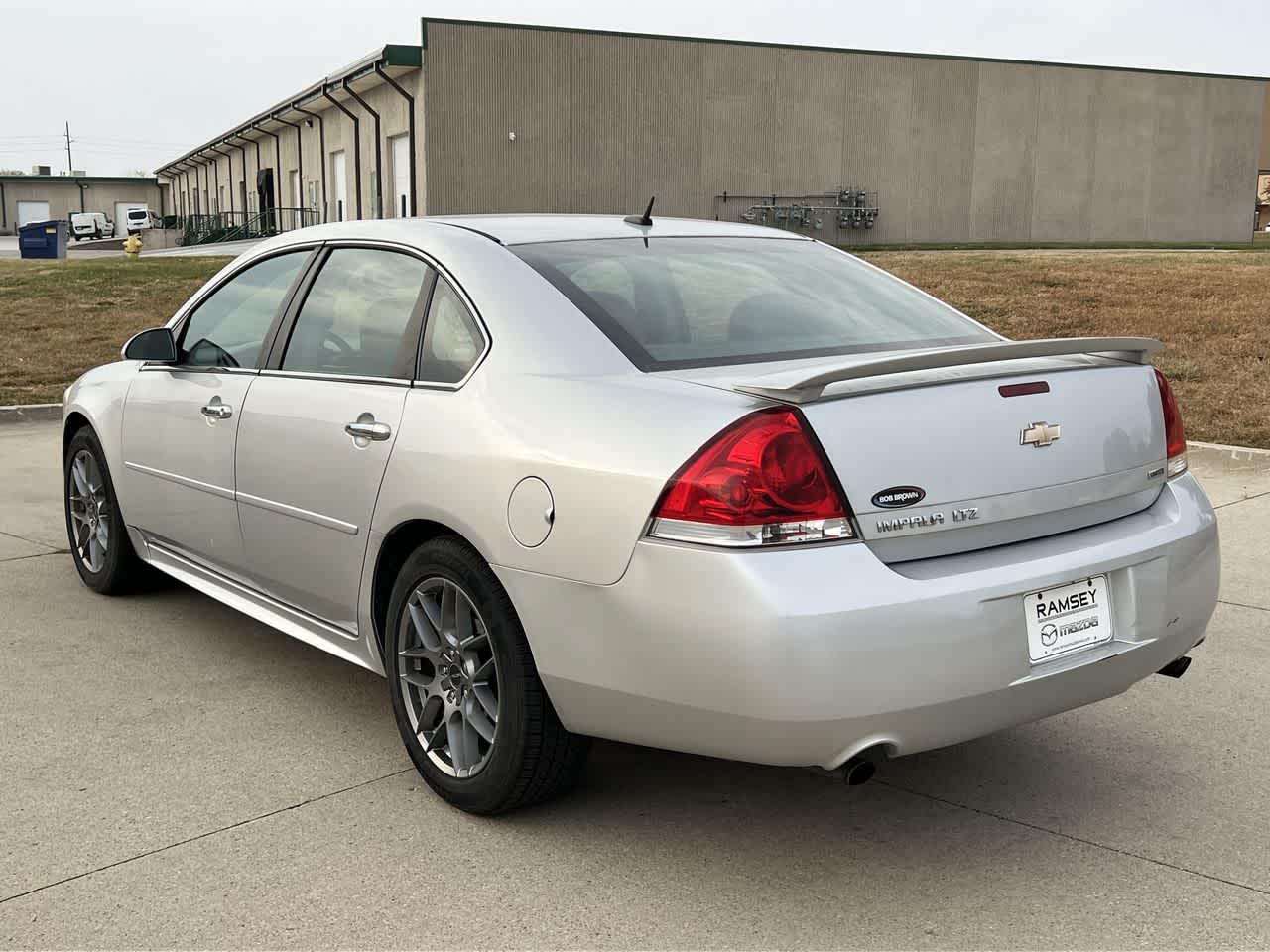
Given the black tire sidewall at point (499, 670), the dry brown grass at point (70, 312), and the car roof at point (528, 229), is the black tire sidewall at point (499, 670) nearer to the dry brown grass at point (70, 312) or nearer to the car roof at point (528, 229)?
the car roof at point (528, 229)

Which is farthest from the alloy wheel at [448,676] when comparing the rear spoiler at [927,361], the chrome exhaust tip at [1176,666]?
the chrome exhaust tip at [1176,666]

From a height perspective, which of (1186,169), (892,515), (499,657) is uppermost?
(1186,169)

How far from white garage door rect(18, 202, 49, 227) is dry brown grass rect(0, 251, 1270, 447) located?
66814 mm

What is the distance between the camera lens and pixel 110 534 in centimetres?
536

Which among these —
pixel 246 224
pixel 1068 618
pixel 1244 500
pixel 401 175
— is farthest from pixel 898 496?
pixel 246 224

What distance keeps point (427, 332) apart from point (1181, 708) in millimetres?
2650

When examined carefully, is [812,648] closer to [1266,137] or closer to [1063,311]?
[1063,311]

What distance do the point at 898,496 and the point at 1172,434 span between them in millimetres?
1110

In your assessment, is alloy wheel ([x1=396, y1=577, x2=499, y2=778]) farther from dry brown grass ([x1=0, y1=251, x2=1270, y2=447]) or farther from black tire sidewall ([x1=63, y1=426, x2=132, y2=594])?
dry brown grass ([x1=0, y1=251, x2=1270, y2=447])

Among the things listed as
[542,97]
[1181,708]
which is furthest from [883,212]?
[1181,708]

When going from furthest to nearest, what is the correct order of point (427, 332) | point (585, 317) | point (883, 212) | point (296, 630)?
point (883, 212)
point (296, 630)
point (427, 332)
point (585, 317)

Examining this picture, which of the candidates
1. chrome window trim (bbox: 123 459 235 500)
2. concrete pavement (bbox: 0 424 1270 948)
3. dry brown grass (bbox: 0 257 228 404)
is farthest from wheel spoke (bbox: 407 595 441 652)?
dry brown grass (bbox: 0 257 228 404)

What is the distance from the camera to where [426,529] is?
3.51 metres

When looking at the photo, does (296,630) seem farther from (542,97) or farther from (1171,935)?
(542,97)
